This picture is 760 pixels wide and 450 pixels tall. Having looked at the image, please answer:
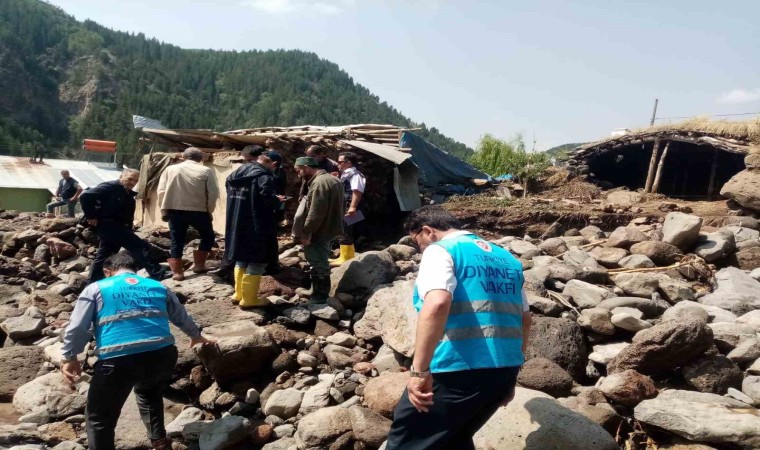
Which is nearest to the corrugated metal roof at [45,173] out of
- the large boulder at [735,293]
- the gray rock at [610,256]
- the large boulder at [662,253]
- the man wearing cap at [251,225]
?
the man wearing cap at [251,225]

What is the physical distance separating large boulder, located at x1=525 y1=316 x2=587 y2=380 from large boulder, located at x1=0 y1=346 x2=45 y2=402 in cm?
445

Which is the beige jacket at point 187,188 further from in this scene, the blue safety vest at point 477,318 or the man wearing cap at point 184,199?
the blue safety vest at point 477,318

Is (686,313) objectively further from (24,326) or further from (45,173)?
(45,173)

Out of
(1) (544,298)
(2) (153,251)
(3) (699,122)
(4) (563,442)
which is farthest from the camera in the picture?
(3) (699,122)

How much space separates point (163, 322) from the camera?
11.9ft

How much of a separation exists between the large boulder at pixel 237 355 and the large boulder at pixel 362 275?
1380 millimetres

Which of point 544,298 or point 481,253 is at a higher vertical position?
point 481,253

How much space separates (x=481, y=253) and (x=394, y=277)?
3649mm

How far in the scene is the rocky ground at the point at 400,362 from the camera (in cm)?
358

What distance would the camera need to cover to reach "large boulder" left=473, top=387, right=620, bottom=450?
3104 millimetres

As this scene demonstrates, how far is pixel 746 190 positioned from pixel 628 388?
25.1 feet

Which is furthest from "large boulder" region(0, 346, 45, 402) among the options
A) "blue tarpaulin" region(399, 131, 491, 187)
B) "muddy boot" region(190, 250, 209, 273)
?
"blue tarpaulin" region(399, 131, 491, 187)

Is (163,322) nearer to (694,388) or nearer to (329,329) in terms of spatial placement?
(329,329)

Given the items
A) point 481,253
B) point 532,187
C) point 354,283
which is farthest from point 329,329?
point 532,187
